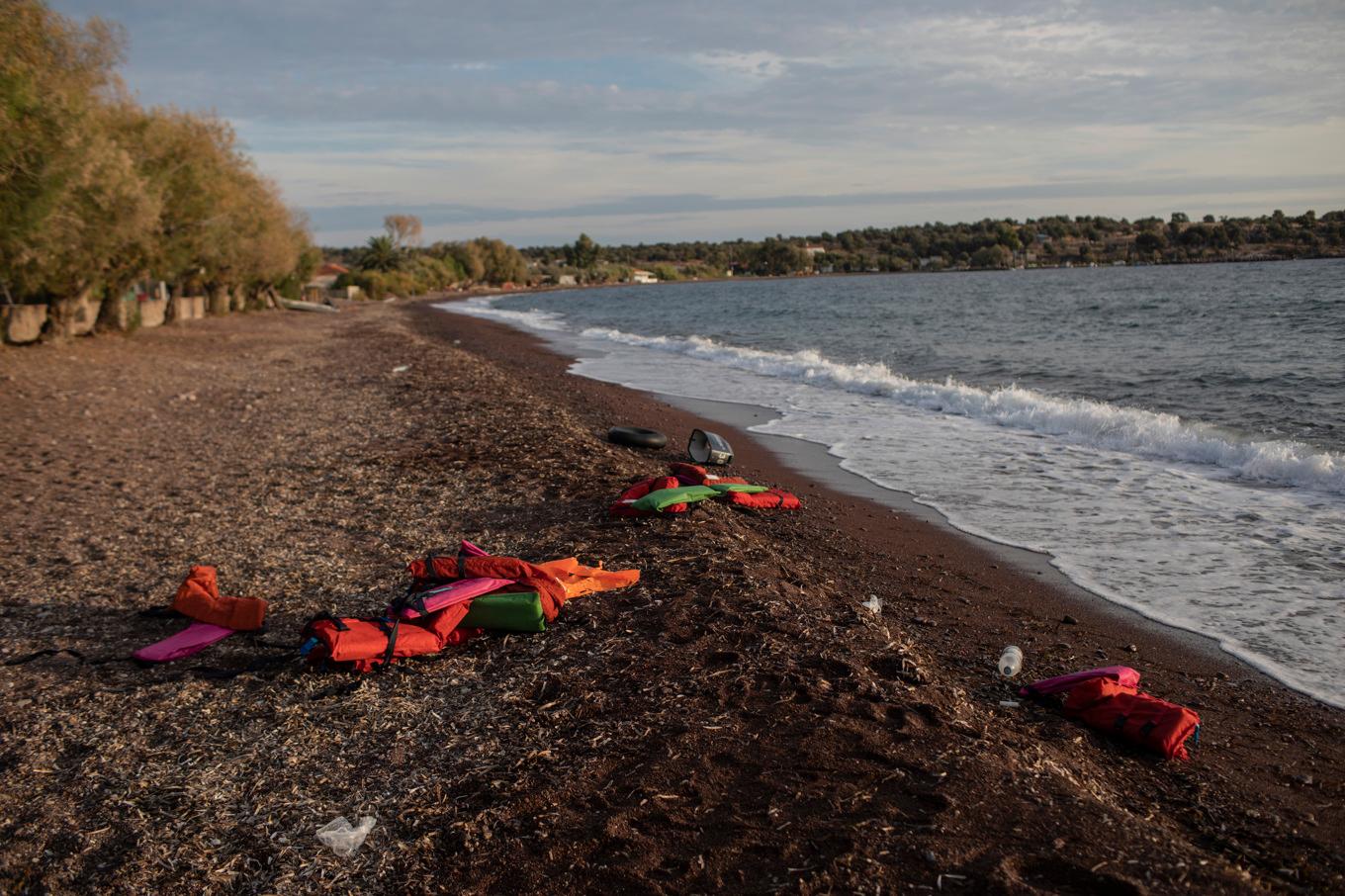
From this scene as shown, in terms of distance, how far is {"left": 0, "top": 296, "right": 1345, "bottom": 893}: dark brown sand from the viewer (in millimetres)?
3424

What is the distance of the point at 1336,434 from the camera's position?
12.6 meters

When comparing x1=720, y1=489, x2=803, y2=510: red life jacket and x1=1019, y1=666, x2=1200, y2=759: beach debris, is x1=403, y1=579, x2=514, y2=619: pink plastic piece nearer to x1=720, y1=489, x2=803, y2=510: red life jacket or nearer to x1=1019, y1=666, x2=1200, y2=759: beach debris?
x1=1019, y1=666, x2=1200, y2=759: beach debris

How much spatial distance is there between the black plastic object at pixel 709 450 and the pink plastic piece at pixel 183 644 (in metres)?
6.38

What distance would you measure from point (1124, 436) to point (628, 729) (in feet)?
35.5

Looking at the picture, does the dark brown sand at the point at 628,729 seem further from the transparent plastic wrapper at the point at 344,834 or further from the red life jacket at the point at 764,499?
the red life jacket at the point at 764,499

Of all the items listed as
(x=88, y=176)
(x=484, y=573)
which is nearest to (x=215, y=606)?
(x=484, y=573)

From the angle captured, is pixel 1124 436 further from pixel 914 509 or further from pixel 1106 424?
pixel 914 509

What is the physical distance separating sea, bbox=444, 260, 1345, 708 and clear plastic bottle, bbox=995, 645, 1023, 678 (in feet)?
5.10

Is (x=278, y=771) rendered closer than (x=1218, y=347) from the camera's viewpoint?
Yes

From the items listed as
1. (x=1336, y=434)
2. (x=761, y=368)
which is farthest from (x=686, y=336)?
(x=1336, y=434)

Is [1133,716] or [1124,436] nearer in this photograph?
[1133,716]

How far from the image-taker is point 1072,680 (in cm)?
484

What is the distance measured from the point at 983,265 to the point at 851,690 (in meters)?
130

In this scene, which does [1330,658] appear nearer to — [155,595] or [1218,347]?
[155,595]
